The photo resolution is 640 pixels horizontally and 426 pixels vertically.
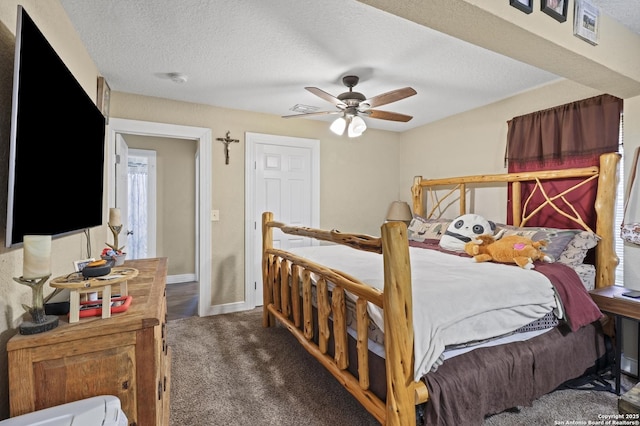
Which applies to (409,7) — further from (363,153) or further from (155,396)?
(363,153)

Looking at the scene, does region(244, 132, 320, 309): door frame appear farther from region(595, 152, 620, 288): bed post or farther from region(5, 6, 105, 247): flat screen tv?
region(595, 152, 620, 288): bed post

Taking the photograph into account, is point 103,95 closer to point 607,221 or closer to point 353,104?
point 353,104

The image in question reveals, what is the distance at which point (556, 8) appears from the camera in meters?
1.56

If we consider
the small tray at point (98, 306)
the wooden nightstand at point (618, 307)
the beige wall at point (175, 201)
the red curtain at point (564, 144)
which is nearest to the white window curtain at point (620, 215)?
the red curtain at point (564, 144)

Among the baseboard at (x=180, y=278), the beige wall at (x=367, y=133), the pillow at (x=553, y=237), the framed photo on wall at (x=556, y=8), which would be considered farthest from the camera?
the baseboard at (x=180, y=278)

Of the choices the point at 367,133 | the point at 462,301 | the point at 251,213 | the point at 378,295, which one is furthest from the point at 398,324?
the point at 367,133

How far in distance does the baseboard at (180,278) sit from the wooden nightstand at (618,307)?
195 inches

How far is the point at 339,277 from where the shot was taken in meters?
1.78

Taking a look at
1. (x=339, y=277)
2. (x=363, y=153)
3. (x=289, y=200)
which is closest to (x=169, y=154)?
(x=289, y=200)

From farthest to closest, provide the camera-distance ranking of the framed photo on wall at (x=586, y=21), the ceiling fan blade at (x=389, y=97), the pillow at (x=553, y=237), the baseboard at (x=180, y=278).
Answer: the baseboard at (x=180, y=278) < the pillow at (x=553, y=237) < the ceiling fan blade at (x=389, y=97) < the framed photo on wall at (x=586, y=21)

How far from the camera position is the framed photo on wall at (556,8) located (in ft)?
5.01

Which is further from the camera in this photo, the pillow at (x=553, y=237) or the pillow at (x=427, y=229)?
the pillow at (x=427, y=229)

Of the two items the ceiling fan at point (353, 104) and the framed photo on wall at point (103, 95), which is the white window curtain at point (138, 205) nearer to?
the framed photo on wall at point (103, 95)

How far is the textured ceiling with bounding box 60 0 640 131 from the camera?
6.04ft
